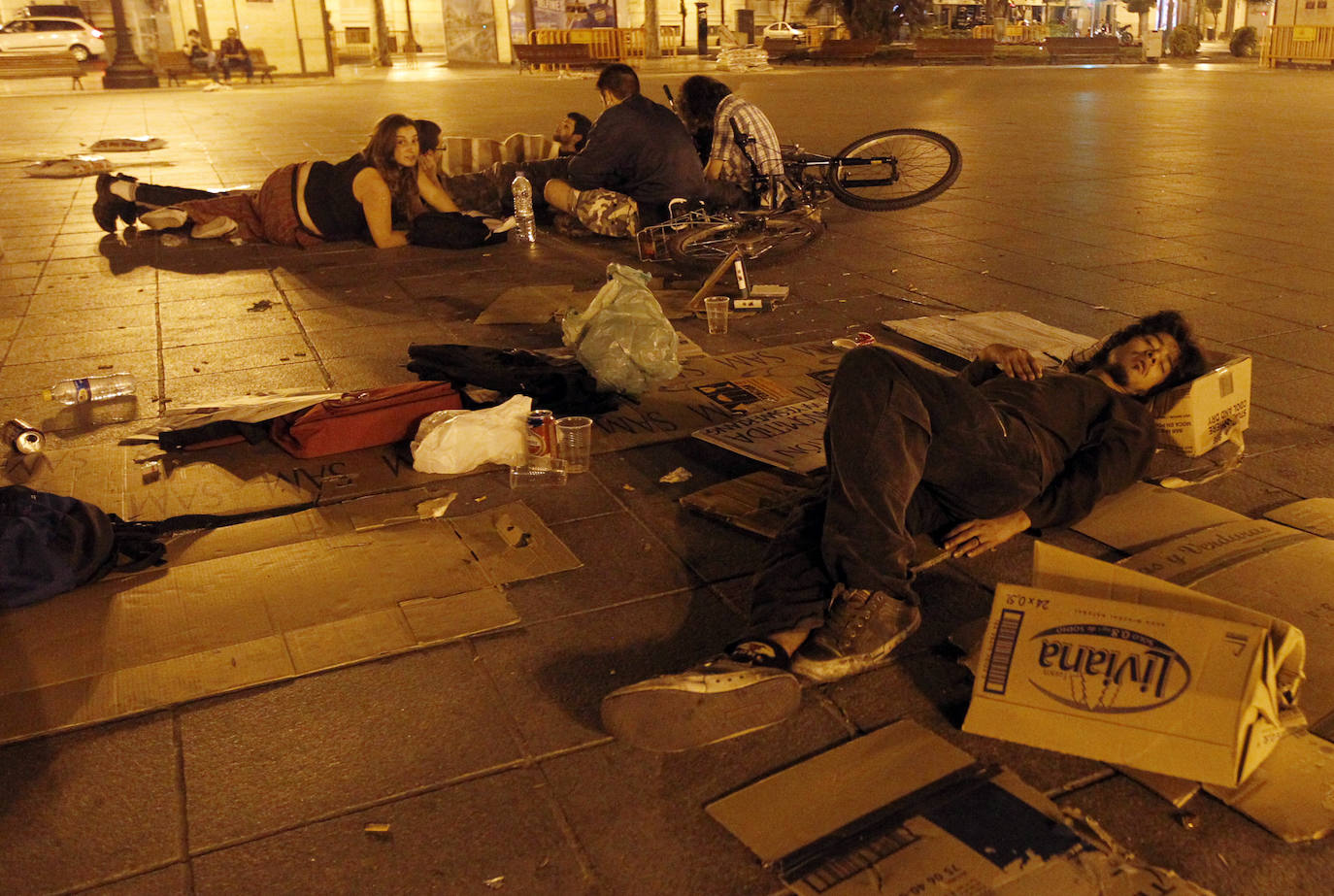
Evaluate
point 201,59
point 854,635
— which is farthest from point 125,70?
point 854,635

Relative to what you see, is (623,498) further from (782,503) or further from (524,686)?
(524,686)

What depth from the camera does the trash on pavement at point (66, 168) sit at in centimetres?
1145

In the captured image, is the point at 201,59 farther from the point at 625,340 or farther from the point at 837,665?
the point at 837,665

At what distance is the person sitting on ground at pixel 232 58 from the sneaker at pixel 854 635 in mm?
30691

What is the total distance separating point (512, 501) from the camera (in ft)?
11.3

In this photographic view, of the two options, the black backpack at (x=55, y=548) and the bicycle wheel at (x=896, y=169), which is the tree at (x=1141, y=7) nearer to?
the bicycle wheel at (x=896, y=169)

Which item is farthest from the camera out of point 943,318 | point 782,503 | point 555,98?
point 555,98

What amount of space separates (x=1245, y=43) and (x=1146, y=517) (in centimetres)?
4085

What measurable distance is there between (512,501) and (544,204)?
507 cm

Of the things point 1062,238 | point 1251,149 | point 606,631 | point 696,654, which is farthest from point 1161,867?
point 1251,149

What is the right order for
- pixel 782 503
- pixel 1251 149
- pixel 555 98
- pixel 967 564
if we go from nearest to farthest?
1. pixel 967 564
2. pixel 782 503
3. pixel 1251 149
4. pixel 555 98

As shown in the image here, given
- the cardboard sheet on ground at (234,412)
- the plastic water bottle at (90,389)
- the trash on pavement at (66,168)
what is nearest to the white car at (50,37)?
the trash on pavement at (66,168)

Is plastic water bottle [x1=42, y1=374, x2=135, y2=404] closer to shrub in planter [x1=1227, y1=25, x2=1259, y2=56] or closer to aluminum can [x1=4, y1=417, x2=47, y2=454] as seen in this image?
aluminum can [x1=4, y1=417, x2=47, y2=454]

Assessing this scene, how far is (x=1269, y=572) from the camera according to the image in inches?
105
